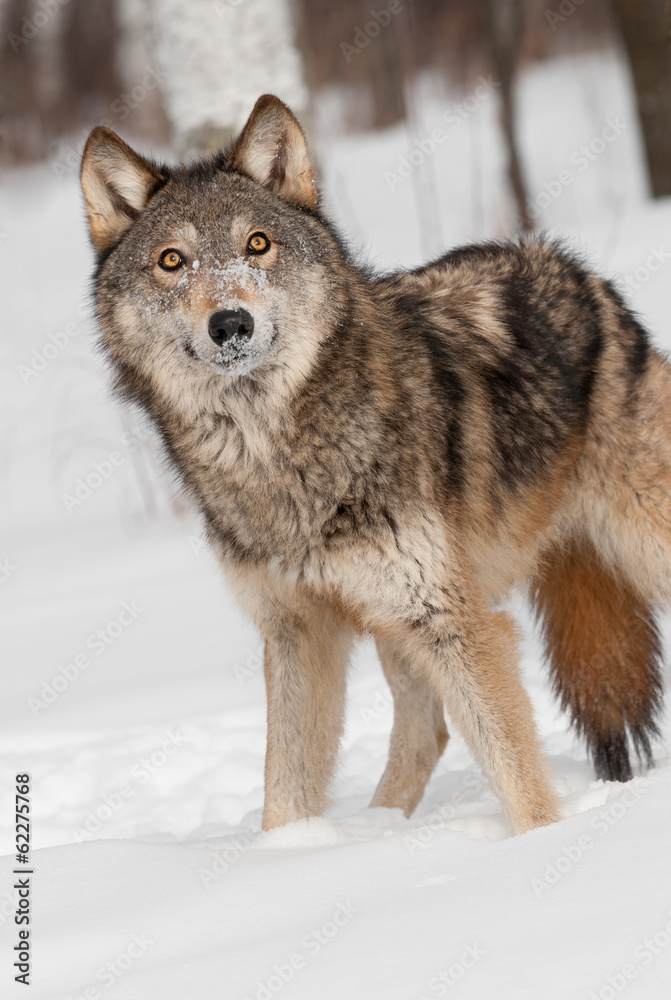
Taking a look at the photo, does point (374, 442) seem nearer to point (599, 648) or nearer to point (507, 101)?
point (599, 648)

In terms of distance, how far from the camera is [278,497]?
2.96 meters

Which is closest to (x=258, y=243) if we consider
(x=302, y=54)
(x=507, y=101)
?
(x=507, y=101)

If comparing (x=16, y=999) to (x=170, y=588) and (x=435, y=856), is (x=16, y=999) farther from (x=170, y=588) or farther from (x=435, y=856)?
(x=170, y=588)

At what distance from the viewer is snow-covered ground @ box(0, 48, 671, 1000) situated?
1.84 meters

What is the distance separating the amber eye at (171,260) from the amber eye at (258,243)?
0.61ft

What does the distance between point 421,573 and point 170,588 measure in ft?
10.9

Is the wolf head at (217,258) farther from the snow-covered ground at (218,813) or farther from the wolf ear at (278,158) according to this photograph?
the snow-covered ground at (218,813)

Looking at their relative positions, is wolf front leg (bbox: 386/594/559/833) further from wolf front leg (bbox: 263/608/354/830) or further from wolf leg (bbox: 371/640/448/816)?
wolf leg (bbox: 371/640/448/816)

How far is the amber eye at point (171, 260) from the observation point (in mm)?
2843

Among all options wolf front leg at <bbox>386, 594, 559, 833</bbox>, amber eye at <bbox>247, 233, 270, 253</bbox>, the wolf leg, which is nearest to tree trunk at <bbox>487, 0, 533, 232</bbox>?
the wolf leg

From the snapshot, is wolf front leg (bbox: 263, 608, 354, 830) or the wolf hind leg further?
the wolf hind leg

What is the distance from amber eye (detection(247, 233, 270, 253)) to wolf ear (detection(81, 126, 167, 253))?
0.40m

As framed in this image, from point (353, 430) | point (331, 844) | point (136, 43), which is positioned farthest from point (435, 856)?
point (136, 43)

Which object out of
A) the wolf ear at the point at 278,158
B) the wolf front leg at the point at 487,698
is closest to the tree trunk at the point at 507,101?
the wolf ear at the point at 278,158
